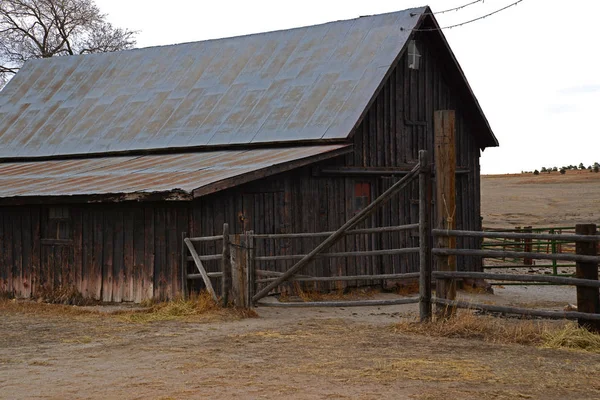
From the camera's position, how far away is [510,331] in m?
11.7

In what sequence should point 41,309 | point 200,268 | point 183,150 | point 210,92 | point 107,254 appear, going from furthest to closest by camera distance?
point 210,92, point 183,150, point 107,254, point 41,309, point 200,268

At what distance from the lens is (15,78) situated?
28.2 m

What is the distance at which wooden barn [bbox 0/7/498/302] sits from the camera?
663 inches

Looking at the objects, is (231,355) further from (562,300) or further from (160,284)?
(562,300)

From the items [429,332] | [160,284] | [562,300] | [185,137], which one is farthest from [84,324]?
[562,300]

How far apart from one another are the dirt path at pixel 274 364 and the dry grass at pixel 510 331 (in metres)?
0.30

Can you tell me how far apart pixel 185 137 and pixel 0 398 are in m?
13.4

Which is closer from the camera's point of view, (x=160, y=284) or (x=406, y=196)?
(x=160, y=284)

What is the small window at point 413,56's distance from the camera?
70.4ft

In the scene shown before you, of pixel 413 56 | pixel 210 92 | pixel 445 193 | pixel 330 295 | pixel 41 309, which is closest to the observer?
pixel 445 193

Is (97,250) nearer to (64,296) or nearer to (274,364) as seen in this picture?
(64,296)

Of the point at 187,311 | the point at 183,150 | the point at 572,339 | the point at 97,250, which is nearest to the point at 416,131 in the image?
the point at 183,150

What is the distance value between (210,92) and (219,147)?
2735mm

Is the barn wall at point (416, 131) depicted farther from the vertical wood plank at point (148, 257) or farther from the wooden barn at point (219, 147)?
the vertical wood plank at point (148, 257)
